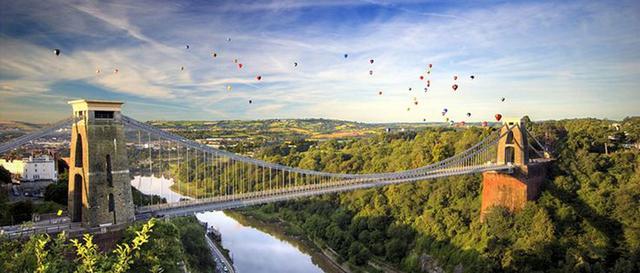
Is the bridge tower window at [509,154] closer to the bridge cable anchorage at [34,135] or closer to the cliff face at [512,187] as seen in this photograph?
the cliff face at [512,187]

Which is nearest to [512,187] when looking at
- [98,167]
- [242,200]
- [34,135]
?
[242,200]

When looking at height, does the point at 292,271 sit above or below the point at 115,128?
below

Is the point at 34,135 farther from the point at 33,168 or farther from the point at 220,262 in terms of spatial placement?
the point at 33,168

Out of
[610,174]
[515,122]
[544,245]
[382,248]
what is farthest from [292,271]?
[610,174]

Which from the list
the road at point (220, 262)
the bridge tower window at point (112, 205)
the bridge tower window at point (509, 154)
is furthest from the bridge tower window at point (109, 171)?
the bridge tower window at point (509, 154)

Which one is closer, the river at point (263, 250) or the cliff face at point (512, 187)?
the cliff face at point (512, 187)

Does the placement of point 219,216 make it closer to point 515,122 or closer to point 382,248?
point 382,248

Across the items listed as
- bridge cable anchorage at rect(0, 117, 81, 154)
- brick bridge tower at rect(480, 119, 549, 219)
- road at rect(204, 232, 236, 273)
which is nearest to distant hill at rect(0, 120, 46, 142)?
bridge cable anchorage at rect(0, 117, 81, 154)
